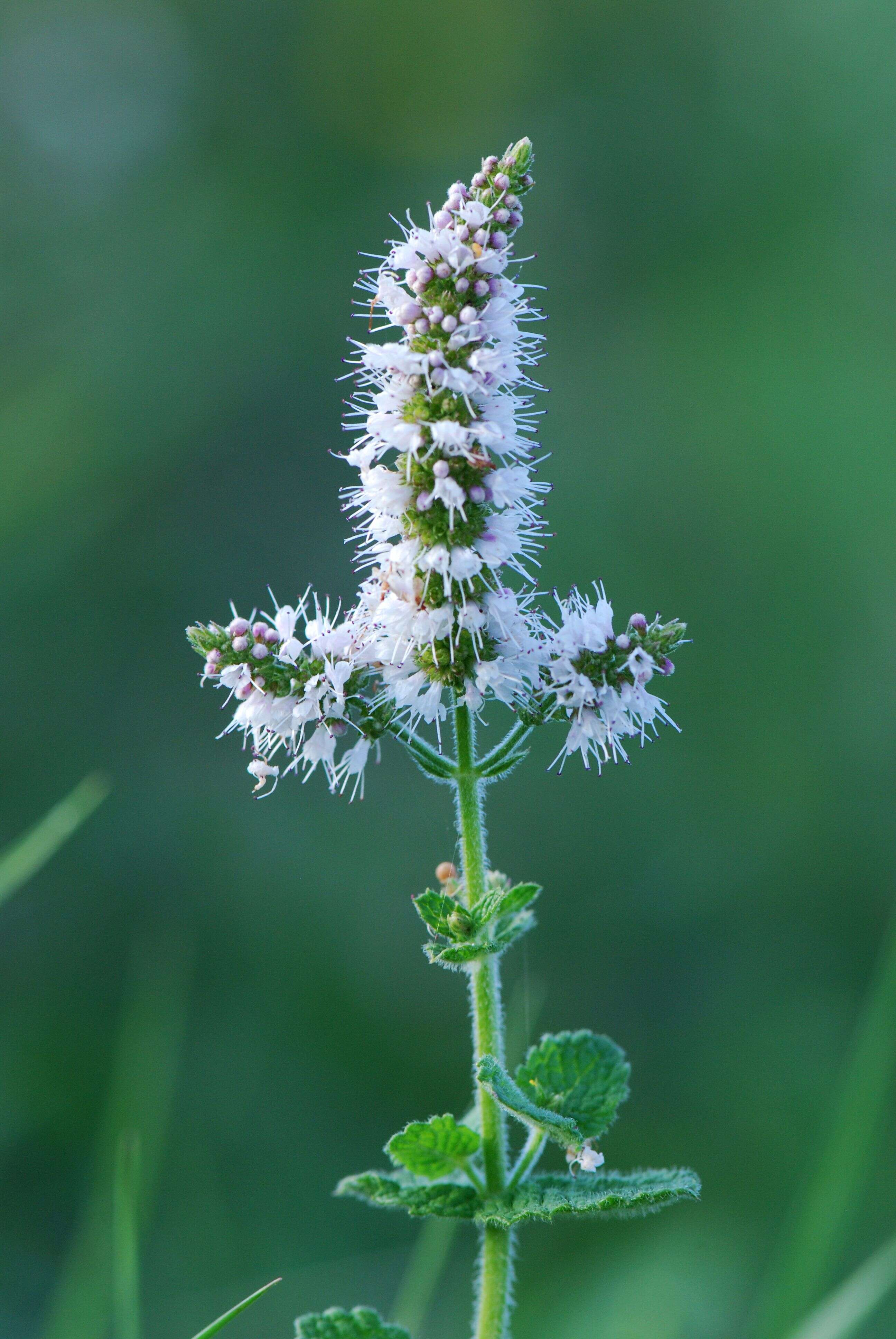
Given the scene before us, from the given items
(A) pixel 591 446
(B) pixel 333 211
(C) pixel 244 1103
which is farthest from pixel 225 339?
(C) pixel 244 1103

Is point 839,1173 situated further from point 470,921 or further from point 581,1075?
point 470,921

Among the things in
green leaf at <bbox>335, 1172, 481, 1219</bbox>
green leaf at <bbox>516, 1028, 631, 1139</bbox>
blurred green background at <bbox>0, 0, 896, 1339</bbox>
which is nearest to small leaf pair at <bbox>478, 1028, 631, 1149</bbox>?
green leaf at <bbox>516, 1028, 631, 1139</bbox>

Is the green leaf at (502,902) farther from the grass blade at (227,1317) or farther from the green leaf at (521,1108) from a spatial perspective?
the grass blade at (227,1317)

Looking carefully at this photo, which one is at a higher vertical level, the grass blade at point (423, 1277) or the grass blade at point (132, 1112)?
the grass blade at point (132, 1112)

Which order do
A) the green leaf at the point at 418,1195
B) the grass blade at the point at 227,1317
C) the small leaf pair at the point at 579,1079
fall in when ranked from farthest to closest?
the small leaf pair at the point at 579,1079, the green leaf at the point at 418,1195, the grass blade at the point at 227,1317

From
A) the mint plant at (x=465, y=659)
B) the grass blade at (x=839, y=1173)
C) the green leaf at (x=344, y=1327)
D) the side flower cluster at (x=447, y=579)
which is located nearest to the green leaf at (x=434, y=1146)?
the mint plant at (x=465, y=659)

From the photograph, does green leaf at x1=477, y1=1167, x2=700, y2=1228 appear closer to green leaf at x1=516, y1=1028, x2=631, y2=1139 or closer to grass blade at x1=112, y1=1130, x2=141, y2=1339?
green leaf at x1=516, y1=1028, x2=631, y2=1139

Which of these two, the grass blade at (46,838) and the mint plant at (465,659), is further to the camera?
the grass blade at (46,838)
